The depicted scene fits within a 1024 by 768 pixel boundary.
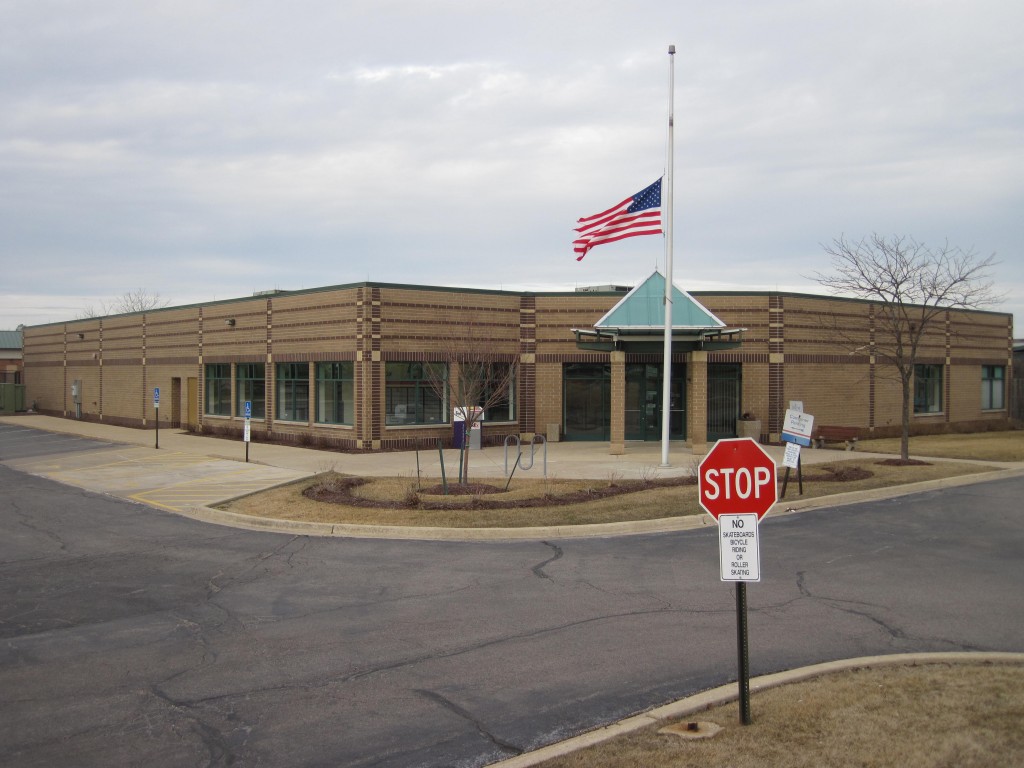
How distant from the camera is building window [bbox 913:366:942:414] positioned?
35.7m

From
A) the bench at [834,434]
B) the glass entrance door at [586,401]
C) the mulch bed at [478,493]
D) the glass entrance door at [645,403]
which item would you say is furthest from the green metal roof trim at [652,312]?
the mulch bed at [478,493]

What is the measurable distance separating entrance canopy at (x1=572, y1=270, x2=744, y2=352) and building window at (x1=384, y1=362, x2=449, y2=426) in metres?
5.31

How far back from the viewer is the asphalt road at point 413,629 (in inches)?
253

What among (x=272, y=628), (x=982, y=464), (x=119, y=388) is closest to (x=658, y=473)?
(x=982, y=464)

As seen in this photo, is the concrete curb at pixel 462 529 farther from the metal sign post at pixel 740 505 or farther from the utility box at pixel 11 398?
the utility box at pixel 11 398

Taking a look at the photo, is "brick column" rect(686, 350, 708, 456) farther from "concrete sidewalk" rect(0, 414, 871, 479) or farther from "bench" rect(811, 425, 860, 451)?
"bench" rect(811, 425, 860, 451)

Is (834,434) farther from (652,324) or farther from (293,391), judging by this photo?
(293,391)

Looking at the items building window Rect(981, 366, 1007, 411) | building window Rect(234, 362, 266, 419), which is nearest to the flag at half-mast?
building window Rect(234, 362, 266, 419)

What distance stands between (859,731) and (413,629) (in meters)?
4.56

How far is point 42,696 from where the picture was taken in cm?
711

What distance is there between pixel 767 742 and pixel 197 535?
11.1 metres

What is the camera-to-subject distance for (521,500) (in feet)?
55.1

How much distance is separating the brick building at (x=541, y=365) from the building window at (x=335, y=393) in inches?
2.0

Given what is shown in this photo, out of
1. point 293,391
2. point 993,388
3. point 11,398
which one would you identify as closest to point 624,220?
point 293,391
